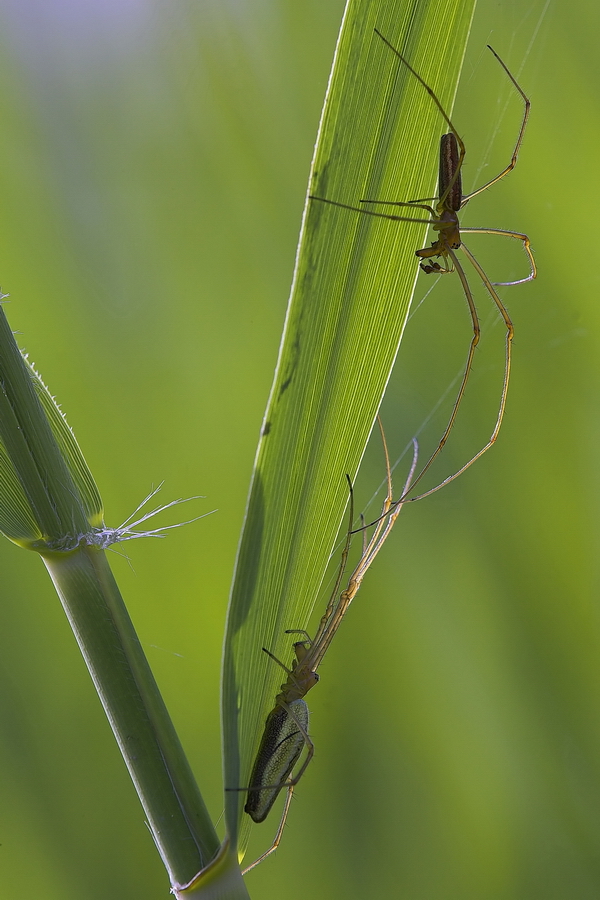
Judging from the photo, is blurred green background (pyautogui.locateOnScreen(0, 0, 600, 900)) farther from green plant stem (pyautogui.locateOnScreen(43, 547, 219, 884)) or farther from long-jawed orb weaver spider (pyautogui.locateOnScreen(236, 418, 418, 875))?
green plant stem (pyautogui.locateOnScreen(43, 547, 219, 884))

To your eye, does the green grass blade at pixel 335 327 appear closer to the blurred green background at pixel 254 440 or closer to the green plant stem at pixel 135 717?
the green plant stem at pixel 135 717

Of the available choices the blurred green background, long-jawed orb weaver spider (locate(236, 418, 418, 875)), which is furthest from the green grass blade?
the blurred green background

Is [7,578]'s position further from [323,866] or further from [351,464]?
[351,464]

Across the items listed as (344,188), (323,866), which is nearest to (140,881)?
(323,866)

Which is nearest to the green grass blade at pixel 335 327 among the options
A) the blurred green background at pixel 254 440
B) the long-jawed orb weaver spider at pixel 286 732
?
the long-jawed orb weaver spider at pixel 286 732

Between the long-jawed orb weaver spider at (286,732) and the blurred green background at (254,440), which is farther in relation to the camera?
the blurred green background at (254,440)

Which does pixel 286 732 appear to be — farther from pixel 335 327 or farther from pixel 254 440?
pixel 254 440
